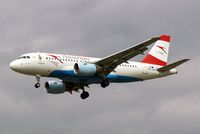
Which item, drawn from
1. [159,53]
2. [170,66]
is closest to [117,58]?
[170,66]

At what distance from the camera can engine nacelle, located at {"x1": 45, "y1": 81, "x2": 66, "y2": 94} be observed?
289 feet

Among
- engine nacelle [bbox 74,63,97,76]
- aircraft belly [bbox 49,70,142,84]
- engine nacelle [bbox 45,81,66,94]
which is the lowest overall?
engine nacelle [bbox 45,81,66,94]

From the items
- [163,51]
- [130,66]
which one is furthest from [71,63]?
[163,51]

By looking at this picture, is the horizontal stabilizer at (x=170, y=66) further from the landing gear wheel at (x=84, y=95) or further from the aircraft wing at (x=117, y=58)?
the landing gear wheel at (x=84, y=95)

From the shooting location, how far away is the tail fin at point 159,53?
92375mm

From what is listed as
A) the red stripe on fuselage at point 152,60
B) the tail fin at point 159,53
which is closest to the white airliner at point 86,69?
the red stripe on fuselage at point 152,60

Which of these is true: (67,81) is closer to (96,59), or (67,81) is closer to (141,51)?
(96,59)

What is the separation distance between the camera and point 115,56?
270 feet

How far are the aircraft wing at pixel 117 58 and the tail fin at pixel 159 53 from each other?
874cm

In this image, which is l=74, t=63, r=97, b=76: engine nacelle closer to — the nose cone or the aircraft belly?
the aircraft belly

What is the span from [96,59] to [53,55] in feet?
17.6

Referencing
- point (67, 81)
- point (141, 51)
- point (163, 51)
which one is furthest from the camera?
point (163, 51)

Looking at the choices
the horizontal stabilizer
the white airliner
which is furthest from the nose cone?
the horizontal stabilizer

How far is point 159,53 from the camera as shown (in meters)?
94.4
